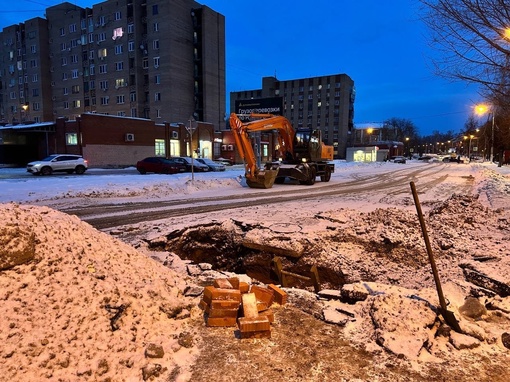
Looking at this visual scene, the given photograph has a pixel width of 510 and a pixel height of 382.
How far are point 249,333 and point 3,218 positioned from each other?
293 cm

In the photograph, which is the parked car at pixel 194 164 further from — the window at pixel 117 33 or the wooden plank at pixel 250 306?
the window at pixel 117 33

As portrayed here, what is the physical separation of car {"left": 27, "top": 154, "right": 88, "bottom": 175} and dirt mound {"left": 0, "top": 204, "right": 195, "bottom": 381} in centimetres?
2819

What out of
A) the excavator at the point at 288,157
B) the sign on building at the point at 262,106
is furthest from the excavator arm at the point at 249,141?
the sign on building at the point at 262,106

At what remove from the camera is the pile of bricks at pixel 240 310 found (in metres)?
3.52

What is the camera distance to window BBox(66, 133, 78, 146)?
38.4 meters

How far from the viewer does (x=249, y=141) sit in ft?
55.8

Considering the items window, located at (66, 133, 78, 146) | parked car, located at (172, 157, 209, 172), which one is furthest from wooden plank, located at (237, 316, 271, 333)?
window, located at (66, 133, 78, 146)

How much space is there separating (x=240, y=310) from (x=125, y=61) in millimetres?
64768

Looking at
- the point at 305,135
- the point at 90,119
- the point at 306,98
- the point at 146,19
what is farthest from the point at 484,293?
the point at 306,98

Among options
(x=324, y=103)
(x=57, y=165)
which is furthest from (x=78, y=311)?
(x=324, y=103)

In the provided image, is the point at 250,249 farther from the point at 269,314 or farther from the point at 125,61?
the point at 125,61

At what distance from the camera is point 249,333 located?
351cm

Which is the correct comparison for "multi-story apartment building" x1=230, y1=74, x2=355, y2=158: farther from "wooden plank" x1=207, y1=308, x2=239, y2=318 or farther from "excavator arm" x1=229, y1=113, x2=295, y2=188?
"wooden plank" x1=207, y1=308, x2=239, y2=318

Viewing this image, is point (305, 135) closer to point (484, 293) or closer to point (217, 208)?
point (217, 208)
